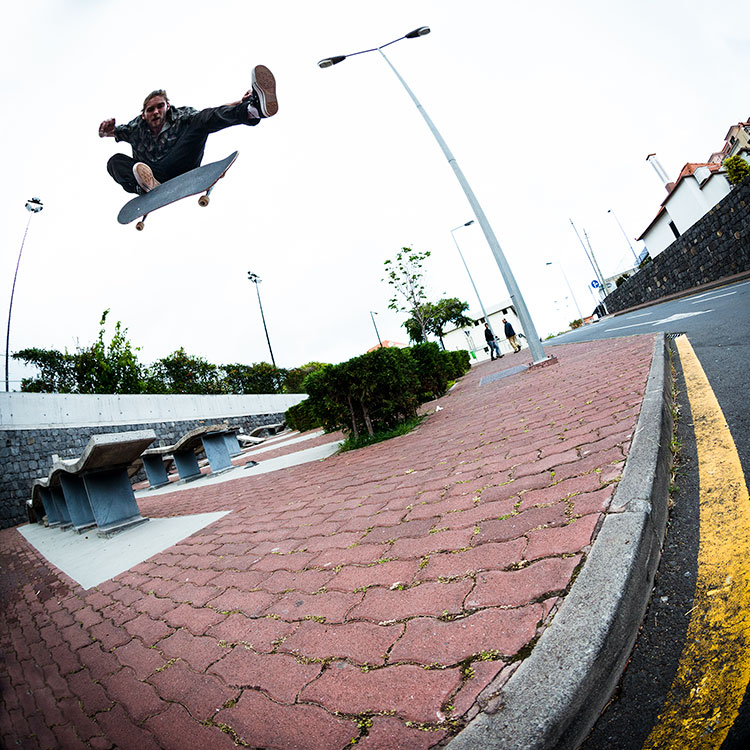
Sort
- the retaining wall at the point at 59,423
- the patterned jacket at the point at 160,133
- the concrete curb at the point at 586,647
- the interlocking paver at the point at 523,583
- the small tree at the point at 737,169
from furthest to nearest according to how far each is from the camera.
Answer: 1. the small tree at the point at 737,169
2. the retaining wall at the point at 59,423
3. the patterned jacket at the point at 160,133
4. the interlocking paver at the point at 523,583
5. the concrete curb at the point at 586,647

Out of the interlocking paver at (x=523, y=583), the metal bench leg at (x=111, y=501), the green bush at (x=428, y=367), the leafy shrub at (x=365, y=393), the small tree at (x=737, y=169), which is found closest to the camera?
the interlocking paver at (x=523, y=583)

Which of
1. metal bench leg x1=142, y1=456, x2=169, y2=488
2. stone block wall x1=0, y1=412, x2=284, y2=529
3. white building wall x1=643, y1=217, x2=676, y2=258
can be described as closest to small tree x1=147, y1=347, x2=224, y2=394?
stone block wall x1=0, y1=412, x2=284, y2=529

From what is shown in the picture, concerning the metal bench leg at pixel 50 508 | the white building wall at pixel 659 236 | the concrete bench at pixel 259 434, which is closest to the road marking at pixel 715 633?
the metal bench leg at pixel 50 508

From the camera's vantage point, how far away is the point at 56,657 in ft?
7.81

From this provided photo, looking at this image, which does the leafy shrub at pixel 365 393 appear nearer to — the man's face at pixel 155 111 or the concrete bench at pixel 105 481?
the concrete bench at pixel 105 481

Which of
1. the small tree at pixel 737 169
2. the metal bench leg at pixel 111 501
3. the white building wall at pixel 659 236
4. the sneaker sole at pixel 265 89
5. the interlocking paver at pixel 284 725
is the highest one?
Answer: the white building wall at pixel 659 236

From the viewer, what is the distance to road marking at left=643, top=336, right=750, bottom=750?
0.93 metres

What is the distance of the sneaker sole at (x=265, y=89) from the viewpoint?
4.00 meters

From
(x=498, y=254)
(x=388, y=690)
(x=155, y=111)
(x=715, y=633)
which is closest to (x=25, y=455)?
(x=155, y=111)

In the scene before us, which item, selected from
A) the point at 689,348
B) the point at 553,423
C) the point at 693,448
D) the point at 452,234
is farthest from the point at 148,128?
the point at 452,234

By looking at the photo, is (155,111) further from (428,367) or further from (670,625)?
(428,367)

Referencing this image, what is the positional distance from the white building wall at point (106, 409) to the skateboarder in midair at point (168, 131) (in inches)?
592

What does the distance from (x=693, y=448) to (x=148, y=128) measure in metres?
5.80

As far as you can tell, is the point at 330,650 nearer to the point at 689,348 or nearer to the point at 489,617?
the point at 489,617
